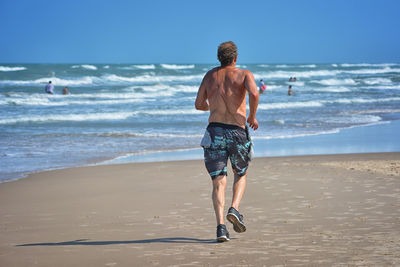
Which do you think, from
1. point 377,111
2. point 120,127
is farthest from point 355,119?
point 120,127

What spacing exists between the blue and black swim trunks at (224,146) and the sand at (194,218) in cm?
59

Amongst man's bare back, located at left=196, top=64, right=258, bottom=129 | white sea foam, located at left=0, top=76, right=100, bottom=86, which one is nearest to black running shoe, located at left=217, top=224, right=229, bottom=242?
man's bare back, located at left=196, top=64, right=258, bottom=129

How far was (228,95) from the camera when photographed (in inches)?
173

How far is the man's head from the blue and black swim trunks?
0.50 meters

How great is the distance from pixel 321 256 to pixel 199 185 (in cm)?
358

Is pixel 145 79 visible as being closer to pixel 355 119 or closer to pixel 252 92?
pixel 355 119

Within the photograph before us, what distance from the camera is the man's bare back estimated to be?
4.37m

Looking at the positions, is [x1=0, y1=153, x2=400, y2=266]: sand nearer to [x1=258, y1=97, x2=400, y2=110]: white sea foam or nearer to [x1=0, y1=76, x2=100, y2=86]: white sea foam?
[x1=258, y1=97, x2=400, y2=110]: white sea foam

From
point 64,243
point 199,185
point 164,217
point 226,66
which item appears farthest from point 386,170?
point 64,243

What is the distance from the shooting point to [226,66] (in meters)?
4.45

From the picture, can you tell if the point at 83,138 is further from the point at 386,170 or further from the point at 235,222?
the point at 235,222

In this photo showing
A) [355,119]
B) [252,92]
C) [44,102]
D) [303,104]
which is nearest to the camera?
[252,92]

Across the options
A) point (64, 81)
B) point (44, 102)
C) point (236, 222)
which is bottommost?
point (236, 222)

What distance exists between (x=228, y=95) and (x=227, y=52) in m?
0.34
